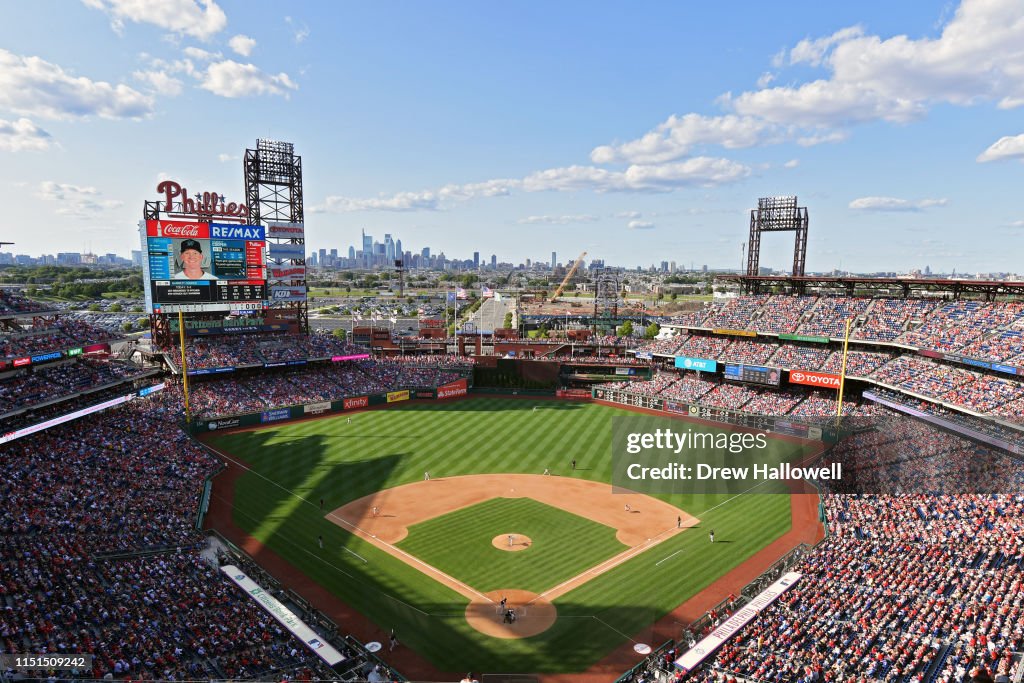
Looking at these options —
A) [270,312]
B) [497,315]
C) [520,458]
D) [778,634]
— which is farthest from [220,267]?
[497,315]

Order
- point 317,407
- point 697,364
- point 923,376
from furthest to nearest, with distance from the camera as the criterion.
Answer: point 697,364 < point 317,407 < point 923,376

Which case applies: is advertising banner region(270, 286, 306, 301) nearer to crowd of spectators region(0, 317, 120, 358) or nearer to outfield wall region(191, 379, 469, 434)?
outfield wall region(191, 379, 469, 434)

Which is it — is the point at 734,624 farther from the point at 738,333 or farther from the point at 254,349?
the point at 254,349

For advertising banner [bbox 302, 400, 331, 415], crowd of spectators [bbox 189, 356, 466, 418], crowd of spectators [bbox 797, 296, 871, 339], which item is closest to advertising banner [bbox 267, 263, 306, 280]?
crowd of spectators [bbox 189, 356, 466, 418]

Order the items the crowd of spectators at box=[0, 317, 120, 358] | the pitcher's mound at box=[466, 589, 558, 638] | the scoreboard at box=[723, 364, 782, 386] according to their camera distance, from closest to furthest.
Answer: the pitcher's mound at box=[466, 589, 558, 638] → the crowd of spectators at box=[0, 317, 120, 358] → the scoreboard at box=[723, 364, 782, 386]

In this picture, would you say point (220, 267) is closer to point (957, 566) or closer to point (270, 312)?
point (270, 312)

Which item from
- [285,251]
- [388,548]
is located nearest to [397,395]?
[285,251]
